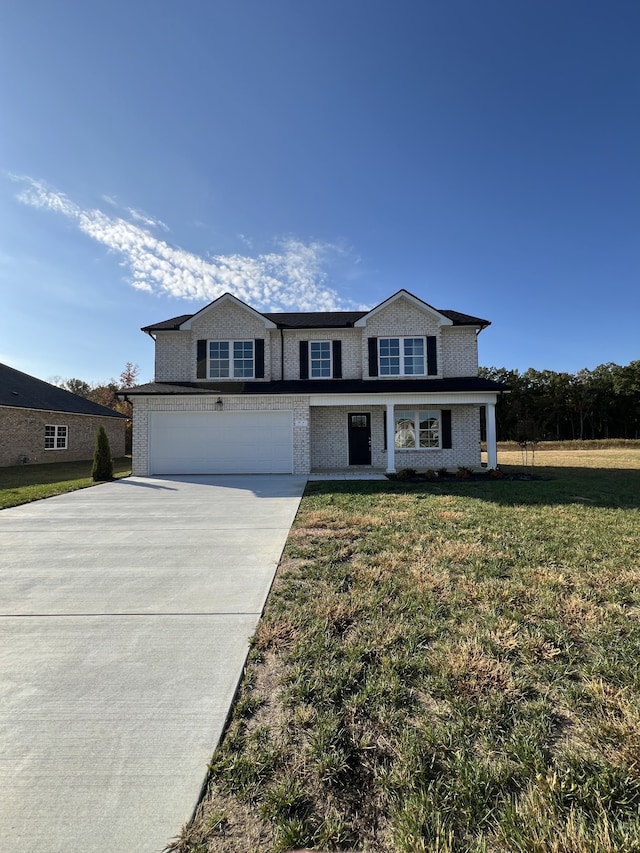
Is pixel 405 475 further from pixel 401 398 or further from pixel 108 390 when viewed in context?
pixel 108 390

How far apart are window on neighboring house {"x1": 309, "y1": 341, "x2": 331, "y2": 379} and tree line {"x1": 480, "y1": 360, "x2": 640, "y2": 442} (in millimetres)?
38052

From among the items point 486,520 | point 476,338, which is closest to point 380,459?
point 476,338

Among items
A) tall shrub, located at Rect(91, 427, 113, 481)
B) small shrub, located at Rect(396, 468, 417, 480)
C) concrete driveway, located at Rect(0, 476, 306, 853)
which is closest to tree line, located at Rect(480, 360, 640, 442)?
small shrub, located at Rect(396, 468, 417, 480)

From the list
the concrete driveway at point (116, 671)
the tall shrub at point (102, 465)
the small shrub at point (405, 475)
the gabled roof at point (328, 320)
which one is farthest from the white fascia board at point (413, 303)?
the concrete driveway at point (116, 671)

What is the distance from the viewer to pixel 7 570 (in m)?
4.62

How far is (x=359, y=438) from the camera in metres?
15.7

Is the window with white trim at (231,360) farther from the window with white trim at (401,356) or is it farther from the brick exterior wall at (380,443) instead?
the window with white trim at (401,356)

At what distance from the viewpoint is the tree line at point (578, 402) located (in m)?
46.9

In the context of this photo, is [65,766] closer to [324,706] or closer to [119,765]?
[119,765]

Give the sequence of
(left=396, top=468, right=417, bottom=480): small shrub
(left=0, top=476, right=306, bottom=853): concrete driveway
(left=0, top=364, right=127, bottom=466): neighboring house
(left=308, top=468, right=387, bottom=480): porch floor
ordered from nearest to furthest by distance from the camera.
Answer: (left=0, top=476, right=306, bottom=853): concrete driveway < (left=396, top=468, right=417, bottom=480): small shrub < (left=308, top=468, right=387, bottom=480): porch floor < (left=0, top=364, right=127, bottom=466): neighboring house

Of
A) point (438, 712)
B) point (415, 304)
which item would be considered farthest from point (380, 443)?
point (438, 712)

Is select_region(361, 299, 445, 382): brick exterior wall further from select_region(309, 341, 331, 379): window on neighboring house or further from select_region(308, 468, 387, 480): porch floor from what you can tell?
select_region(308, 468, 387, 480): porch floor

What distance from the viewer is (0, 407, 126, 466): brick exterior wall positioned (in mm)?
18578

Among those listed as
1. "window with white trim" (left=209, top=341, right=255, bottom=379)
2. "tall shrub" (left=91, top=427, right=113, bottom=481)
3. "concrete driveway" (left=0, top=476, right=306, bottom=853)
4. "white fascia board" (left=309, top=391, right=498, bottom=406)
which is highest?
"window with white trim" (left=209, top=341, right=255, bottom=379)
